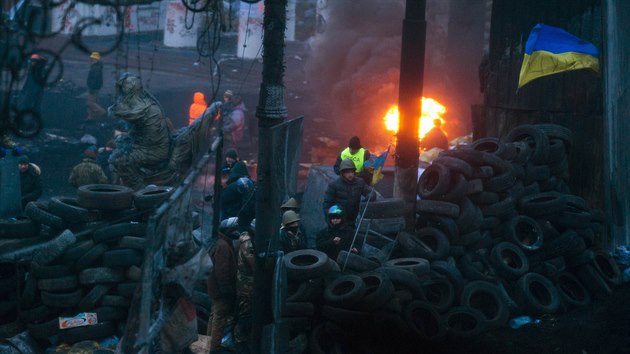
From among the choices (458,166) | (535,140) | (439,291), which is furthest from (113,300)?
(535,140)

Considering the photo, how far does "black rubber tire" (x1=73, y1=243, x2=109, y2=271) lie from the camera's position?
8.53 meters

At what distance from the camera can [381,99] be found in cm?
2503

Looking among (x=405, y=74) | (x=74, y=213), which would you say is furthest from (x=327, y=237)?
(x=74, y=213)

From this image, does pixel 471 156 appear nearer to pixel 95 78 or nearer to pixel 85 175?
pixel 85 175

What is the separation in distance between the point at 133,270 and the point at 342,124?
56.2 ft

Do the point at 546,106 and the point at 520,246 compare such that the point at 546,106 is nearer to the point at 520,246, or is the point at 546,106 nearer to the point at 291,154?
the point at 520,246

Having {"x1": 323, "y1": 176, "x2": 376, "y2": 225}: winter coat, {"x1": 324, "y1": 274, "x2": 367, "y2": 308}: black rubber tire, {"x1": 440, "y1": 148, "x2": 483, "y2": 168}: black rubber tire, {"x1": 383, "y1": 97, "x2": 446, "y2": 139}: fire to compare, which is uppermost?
{"x1": 383, "y1": 97, "x2": 446, "y2": 139}: fire

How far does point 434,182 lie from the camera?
11445 mm

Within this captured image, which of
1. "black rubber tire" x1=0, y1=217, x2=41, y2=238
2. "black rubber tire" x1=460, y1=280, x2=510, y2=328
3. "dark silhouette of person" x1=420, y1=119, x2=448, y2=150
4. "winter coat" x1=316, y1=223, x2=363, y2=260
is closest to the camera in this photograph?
"black rubber tire" x1=0, y1=217, x2=41, y2=238

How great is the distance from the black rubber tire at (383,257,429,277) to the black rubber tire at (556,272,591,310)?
7.68 ft

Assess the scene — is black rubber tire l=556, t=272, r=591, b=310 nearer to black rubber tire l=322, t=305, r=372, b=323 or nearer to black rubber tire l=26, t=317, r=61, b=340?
black rubber tire l=322, t=305, r=372, b=323

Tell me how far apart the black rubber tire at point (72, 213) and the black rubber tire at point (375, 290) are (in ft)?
11.0

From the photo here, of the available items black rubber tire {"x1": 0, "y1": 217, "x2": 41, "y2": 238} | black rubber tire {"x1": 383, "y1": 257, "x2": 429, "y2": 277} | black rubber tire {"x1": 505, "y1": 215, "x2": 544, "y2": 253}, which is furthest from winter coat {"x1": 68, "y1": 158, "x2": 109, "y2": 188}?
black rubber tire {"x1": 505, "y1": 215, "x2": 544, "y2": 253}

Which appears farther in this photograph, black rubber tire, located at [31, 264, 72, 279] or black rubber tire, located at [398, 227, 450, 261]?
black rubber tire, located at [398, 227, 450, 261]
